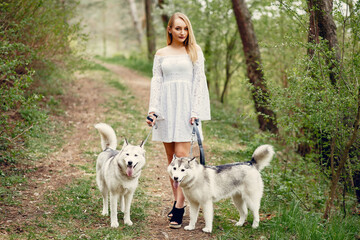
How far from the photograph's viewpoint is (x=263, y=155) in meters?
4.48

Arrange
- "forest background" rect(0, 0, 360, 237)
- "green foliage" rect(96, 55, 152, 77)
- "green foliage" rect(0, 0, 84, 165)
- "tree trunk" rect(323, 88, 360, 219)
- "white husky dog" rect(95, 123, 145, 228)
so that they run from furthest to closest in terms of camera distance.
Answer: "green foliage" rect(96, 55, 152, 77) → "green foliage" rect(0, 0, 84, 165) → "forest background" rect(0, 0, 360, 237) → "tree trunk" rect(323, 88, 360, 219) → "white husky dog" rect(95, 123, 145, 228)

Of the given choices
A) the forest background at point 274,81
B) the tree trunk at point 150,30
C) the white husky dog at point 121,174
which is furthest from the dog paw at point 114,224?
the tree trunk at point 150,30

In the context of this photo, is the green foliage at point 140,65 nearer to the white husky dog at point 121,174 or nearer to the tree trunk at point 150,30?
the tree trunk at point 150,30

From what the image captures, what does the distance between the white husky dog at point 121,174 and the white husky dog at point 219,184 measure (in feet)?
1.57

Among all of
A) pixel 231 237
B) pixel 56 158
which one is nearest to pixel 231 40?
pixel 56 158

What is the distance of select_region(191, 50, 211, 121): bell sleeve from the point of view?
14.7 feet

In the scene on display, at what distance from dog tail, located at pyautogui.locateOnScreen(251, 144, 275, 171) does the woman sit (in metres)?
0.79

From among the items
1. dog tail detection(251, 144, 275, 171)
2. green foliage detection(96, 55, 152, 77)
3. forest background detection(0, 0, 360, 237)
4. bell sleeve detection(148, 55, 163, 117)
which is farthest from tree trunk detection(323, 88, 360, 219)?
green foliage detection(96, 55, 152, 77)

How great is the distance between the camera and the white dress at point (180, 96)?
177 inches

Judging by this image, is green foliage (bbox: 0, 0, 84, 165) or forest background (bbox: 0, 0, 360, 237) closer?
forest background (bbox: 0, 0, 360, 237)

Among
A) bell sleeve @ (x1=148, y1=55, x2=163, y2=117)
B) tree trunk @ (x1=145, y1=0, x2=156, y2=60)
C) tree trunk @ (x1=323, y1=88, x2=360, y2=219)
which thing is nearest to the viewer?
tree trunk @ (x1=323, y1=88, x2=360, y2=219)

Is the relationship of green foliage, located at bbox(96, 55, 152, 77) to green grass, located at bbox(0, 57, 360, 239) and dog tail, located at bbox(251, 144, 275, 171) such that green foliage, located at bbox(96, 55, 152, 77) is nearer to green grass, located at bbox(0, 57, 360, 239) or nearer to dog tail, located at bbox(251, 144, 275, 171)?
green grass, located at bbox(0, 57, 360, 239)

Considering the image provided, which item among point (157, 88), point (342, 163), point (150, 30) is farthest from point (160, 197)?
point (150, 30)

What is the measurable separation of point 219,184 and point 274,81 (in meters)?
2.85
